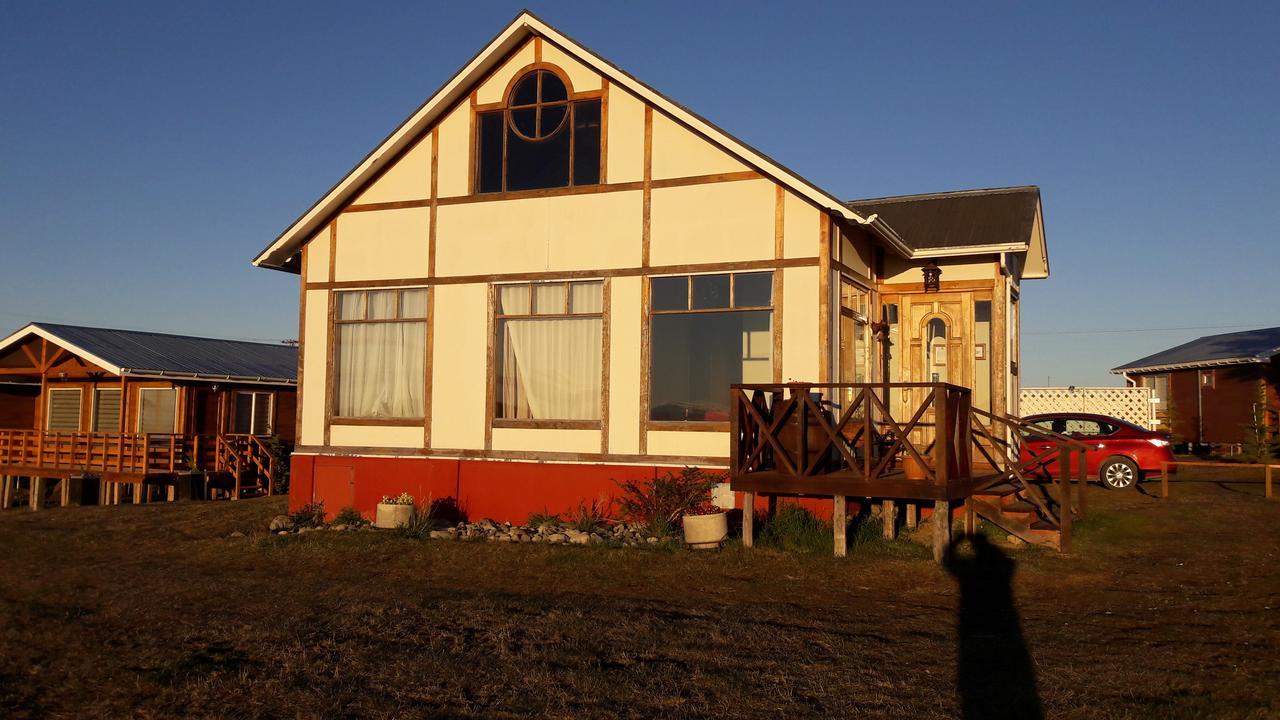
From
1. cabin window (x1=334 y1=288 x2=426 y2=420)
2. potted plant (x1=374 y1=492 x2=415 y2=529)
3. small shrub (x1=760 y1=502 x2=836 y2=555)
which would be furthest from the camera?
cabin window (x1=334 y1=288 x2=426 y2=420)

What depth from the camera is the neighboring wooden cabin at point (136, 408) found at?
80.3 ft

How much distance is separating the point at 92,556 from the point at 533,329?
21.4 feet

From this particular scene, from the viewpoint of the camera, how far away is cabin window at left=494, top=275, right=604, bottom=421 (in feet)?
47.1

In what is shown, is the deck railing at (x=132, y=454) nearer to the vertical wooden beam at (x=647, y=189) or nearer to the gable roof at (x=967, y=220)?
the vertical wooden beam at (x=647, y=189)

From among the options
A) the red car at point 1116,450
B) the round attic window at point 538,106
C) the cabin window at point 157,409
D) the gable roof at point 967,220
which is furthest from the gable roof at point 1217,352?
the cabin window at point 157,409

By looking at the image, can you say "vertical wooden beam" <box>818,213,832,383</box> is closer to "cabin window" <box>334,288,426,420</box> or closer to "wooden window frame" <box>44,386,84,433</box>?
"cabin window" <box>334,288,426,420</box>

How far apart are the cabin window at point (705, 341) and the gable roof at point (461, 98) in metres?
1.39

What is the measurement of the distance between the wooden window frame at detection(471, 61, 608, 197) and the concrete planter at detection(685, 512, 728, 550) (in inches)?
195

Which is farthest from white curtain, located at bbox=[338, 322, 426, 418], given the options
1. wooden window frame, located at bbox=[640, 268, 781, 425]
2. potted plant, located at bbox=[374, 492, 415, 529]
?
wooden window frame, located at bbox=[640, 268, 781, 425]

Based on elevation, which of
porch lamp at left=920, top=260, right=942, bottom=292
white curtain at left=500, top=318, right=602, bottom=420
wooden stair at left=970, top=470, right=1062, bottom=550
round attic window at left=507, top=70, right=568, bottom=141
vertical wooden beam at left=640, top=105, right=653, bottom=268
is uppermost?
round attic window at left=507, top=70, right=568, bottom=141

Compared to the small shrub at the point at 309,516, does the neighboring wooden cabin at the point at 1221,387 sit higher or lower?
higher

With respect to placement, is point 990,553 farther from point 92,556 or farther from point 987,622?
point 92,556

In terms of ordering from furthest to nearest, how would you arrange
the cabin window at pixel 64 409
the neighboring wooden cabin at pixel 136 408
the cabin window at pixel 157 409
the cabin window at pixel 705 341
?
the cabin window at pixel 64 409, the cabin window at pixel 157 409, the neighboring wooden cabin at pixel 136 408, the cabin window at pixel 705 341

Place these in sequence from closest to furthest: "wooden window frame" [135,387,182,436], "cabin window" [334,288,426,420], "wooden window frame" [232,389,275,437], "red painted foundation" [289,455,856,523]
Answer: "red painted foundation" [289,455,856,523]
"cabin window" [334,288,426,420]
"wooden window frame" [135,387,182,436]
"wooden window frame" [232,389,275,437]
